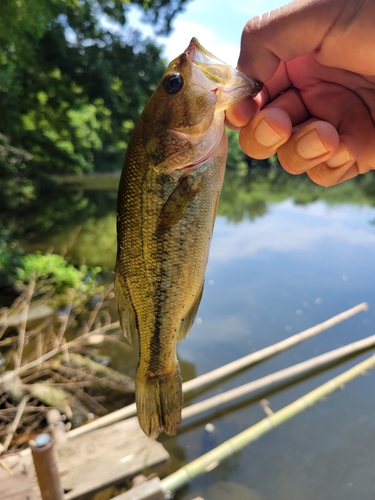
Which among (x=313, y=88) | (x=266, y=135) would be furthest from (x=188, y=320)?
(x=313, y=88)

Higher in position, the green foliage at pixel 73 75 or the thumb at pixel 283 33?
the green foliage at pixel 73 75

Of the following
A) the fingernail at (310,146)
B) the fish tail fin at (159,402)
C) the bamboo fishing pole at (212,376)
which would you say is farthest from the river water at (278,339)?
the fingernail at (310,146)

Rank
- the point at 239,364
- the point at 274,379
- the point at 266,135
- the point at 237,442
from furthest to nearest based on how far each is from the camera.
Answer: the point at 239,364 → the point at 274,379 → the point at 237,442 → the point at 266,135

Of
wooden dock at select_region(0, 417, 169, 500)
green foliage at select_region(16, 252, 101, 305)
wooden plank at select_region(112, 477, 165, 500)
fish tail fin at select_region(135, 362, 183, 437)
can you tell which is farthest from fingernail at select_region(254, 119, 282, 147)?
green foliage at select_region(16, 252, 101, 305)

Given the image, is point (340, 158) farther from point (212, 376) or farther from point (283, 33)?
point (212, 376)

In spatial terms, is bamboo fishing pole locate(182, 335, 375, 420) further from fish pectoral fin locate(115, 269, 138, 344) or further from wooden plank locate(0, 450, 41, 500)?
fish pectoral fin locate(115, 269, 138, 344)

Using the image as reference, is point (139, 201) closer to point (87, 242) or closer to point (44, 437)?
point (44, 437)

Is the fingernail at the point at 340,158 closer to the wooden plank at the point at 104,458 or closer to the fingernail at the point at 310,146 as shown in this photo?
the fingernail at the point at 310,146
